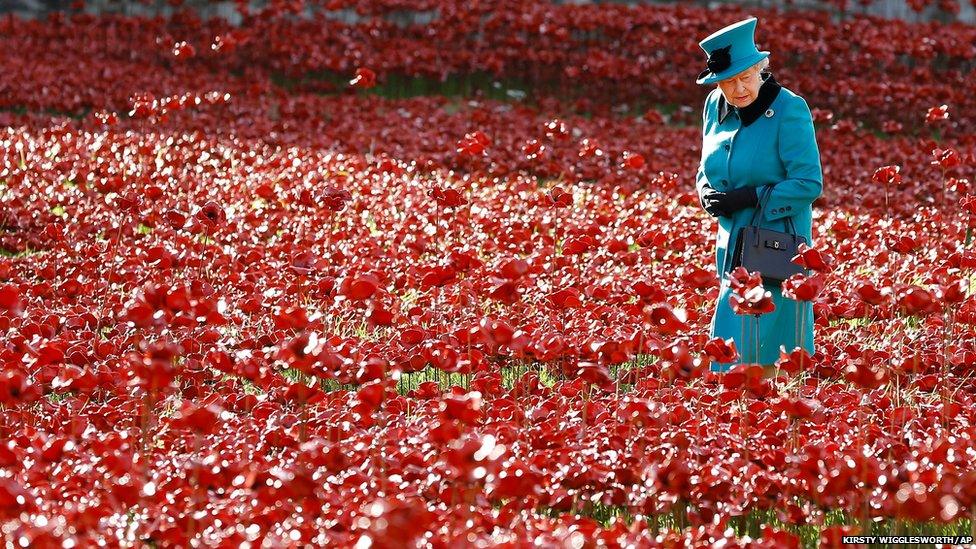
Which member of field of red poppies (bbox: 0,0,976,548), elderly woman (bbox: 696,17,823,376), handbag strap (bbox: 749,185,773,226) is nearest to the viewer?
field of red poppies (bbox: 0,0,976,548)

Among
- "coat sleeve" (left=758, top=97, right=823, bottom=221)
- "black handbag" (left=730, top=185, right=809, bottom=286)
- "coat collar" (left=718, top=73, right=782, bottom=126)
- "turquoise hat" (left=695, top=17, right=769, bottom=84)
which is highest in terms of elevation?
"turquoise hat" (left=695, top=17, right=769, bottom=84)

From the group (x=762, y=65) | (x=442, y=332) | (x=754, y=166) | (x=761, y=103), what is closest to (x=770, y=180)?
(x=754, y=166)

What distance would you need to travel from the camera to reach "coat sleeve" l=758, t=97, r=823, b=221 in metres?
5.19

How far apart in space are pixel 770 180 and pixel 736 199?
0.21 metres

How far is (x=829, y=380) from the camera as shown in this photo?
17.6ft

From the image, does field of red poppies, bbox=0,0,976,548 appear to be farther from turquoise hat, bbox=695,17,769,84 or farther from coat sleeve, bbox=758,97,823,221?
turquoise hat, bbox=695,17,769,84

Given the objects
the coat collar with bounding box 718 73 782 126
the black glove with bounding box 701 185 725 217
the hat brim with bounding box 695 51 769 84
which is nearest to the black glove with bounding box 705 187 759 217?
the black glove with bounding box 701 185 725 217

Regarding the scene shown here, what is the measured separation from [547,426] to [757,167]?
6.28 ft

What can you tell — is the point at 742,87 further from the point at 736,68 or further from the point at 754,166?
the point at 754,166

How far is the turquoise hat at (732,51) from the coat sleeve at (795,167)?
1.12 feet

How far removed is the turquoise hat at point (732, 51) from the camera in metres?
5.01

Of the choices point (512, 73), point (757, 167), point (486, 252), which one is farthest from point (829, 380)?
point (512, 73)

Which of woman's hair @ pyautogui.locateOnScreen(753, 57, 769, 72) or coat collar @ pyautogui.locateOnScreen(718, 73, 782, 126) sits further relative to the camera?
coat collar @ pyautogui.locateOnScreen(718, 73, 782, 126)

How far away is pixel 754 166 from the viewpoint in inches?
210
